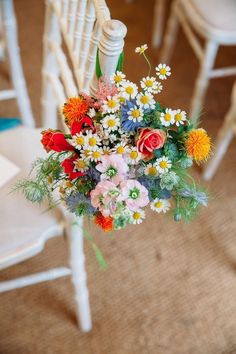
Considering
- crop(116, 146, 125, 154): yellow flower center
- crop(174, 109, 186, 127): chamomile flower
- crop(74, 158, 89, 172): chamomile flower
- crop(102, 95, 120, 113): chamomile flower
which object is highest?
crop(102, 95, 120, 113): chamomile flower

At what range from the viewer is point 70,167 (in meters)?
0.60

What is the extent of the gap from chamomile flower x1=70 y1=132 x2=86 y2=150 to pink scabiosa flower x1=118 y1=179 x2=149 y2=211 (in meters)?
0.08

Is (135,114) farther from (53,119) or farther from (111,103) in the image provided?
(53,119)

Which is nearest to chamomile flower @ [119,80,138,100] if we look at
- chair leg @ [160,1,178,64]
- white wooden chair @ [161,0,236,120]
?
white wooden chair @ [161,0,236,120]

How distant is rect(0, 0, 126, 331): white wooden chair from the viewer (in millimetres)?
686

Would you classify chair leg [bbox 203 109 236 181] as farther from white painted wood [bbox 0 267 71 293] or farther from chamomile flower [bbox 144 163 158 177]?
chamomile flower [bbox 144 163 158 177]

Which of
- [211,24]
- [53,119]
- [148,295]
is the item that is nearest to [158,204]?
[53,119]

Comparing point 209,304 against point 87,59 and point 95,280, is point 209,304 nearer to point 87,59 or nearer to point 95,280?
point 95,280

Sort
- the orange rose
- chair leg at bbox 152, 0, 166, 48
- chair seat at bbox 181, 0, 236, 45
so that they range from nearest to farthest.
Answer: the orange rose, chair seat at bbox 181, 0, 236, 45, chair leg at bbox 152, 0, 166, 48

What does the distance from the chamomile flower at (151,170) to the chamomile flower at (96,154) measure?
6 centimetres

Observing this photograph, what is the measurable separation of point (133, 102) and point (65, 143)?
0.37 feet

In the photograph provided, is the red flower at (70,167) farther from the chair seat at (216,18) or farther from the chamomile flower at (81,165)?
the chair seat at (216,18)

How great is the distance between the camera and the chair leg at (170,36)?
1.63 m

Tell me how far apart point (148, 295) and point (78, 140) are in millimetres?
832
